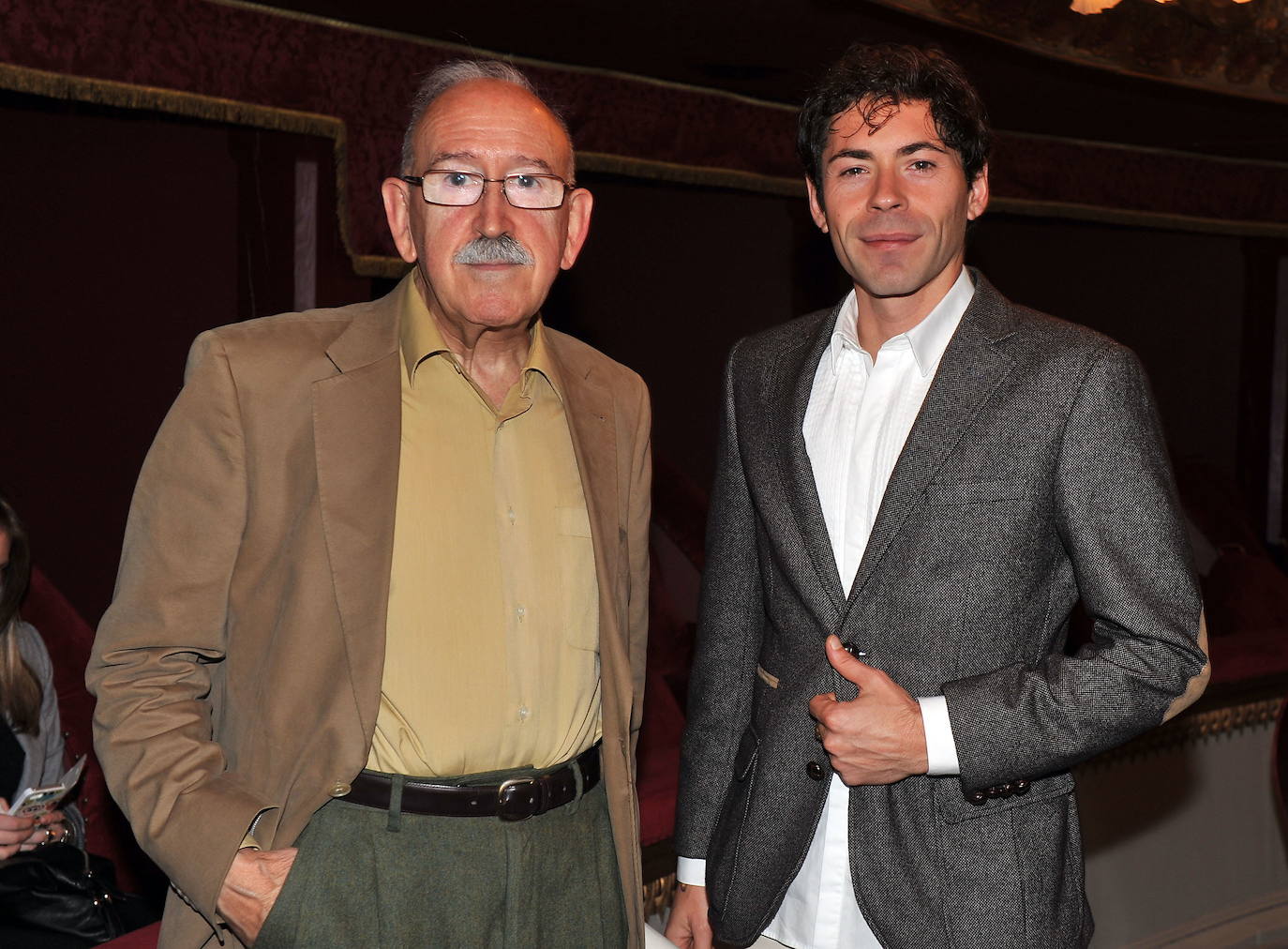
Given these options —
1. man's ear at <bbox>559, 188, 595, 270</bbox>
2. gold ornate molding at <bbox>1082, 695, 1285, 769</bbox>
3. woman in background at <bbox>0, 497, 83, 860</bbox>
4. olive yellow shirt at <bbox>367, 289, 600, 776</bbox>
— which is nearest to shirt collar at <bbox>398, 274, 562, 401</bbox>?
olive yellow shirt at <bbox>367, 289, 600, 776</bbox>

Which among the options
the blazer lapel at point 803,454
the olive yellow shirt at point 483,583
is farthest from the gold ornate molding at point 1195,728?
the olive yellow shirt at point 483,583

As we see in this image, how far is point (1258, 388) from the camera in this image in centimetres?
728

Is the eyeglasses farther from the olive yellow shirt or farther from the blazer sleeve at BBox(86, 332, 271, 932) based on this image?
the blazer sleeve at BBox(86, 332, 271, 932)

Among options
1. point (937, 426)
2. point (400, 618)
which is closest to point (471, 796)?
point (400, 618)

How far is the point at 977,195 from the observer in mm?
1745

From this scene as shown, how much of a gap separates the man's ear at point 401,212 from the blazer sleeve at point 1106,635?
88cm

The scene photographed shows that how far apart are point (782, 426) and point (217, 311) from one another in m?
3.02

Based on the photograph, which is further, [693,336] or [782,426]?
[693,336]

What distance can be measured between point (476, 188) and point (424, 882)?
87cm

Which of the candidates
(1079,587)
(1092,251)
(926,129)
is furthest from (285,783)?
(1092,251)

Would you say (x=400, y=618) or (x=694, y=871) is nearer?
(x=400, y=618)

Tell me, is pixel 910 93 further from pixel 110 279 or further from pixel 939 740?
pixel 110 279

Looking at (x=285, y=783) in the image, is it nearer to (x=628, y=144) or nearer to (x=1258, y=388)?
(x=628, y=144)

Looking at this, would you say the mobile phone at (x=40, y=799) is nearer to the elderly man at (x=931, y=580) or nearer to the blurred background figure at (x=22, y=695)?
the blurred background figure at (x=22, y=695)
